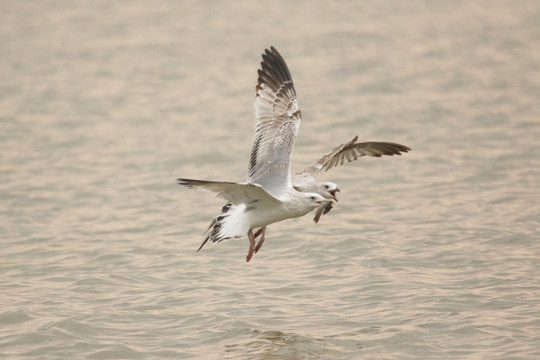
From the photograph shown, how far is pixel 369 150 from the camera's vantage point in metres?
11.8

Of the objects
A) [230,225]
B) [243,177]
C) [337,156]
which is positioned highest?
[337,156]

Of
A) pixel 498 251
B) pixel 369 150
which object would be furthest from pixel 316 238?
pixel 498 251

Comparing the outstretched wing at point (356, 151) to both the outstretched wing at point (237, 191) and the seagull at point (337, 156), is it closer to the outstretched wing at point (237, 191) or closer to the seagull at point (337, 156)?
the seagull at point (337, 156)

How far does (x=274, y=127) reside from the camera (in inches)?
437

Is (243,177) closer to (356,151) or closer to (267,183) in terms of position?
(356,151)

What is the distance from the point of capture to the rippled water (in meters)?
9.75

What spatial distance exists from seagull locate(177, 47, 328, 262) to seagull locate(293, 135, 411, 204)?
768mm

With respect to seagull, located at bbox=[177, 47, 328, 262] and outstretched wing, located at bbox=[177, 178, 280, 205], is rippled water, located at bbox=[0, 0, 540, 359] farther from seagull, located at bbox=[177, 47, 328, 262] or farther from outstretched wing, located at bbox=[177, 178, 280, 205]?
outstretched wing, located at bbox=[177, 178, 280, 205]

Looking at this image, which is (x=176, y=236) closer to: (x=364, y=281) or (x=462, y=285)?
(x=364, y=281)

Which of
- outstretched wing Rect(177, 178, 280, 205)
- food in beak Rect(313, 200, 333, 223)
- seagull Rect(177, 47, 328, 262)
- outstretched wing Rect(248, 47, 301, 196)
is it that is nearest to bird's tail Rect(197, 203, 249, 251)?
seagull Rect(177, 47, 328, 262)

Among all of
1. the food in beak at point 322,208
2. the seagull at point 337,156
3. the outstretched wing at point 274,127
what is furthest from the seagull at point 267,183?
the seagull at point 337,156

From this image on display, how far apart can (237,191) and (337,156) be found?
3.20 metres

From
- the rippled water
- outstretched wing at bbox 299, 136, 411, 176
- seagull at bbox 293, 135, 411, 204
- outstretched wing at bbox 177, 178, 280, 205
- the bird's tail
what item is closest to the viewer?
outstretched wing at bbox 177, 178, 280, 205

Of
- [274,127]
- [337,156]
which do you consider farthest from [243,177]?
[274,127]
